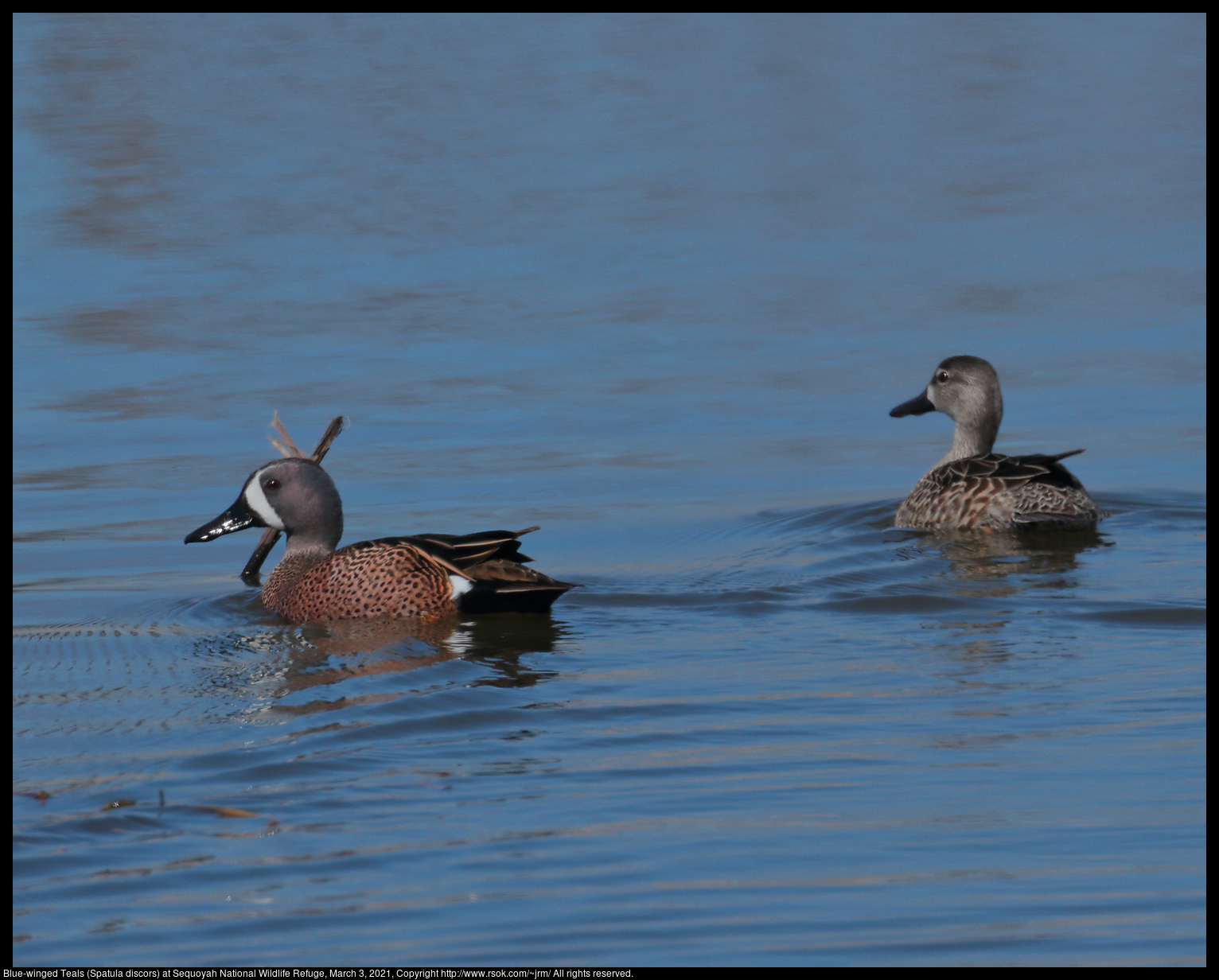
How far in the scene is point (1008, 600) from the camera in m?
8.14

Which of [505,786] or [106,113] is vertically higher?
[106,113]

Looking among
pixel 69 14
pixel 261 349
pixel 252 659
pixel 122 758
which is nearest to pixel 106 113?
pixel 69 14

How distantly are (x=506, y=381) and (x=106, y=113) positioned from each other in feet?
34.9

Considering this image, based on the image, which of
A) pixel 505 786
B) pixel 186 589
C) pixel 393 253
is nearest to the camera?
pixel 505 786

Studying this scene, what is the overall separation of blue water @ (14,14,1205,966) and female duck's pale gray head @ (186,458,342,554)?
1.15 ft

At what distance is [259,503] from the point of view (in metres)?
8.82

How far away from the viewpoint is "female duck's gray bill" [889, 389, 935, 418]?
11203 mm

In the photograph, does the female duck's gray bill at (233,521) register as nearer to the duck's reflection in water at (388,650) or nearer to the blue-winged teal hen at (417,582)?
the blue-winged teal hen at (417,582)

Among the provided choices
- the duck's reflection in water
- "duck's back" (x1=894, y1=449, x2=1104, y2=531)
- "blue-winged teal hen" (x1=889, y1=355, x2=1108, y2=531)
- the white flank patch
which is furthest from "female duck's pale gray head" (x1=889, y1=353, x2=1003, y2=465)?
the white flank patch

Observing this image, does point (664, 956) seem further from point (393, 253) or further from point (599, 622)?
point (393, 253)

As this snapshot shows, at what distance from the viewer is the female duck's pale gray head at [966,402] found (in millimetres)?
10945

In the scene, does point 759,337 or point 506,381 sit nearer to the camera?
point 506,381

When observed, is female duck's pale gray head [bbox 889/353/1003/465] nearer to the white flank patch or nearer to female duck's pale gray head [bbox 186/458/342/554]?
female duck's pale gray head [bbox 186/458/342/554]

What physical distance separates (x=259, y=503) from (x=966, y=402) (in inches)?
172
